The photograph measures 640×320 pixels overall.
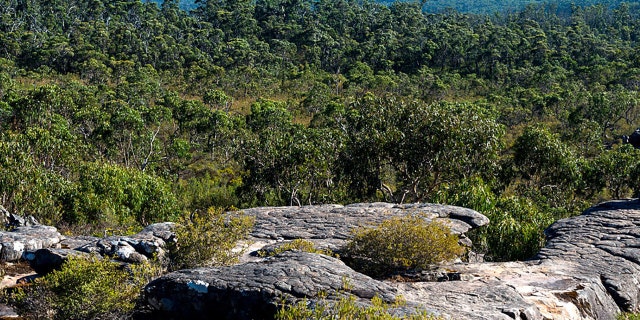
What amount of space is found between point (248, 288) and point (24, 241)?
6417 mm

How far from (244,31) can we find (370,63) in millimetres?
23393

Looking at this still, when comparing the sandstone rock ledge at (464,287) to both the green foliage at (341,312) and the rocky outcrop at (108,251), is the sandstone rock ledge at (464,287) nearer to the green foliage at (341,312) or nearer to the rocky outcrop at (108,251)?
the green foliage at (341,312)

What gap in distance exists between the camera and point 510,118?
55281 mm

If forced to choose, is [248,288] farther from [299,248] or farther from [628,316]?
[628,316]

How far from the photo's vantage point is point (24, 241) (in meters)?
12.2

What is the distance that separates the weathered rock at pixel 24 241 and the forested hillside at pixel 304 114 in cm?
457

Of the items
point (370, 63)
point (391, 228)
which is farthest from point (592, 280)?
point (370, 63)

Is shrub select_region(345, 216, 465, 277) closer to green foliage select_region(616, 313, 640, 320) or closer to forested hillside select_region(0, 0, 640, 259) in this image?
green foliage select_region(616, 313, 640, 320)

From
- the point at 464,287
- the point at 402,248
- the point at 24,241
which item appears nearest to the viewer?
the point at 464,287

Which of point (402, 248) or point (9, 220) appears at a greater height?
point (402, 248)

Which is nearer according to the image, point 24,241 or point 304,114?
point 24,241

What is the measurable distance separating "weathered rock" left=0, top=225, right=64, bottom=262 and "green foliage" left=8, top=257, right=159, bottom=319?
3094 mm

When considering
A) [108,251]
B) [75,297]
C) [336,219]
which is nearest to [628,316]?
[336,219]

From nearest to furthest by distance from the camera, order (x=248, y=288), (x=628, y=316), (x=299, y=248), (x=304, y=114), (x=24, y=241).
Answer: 1. (x=248, y=288)
2. (x=628, y=316)
3. (x=299, y=248)
4. (x=24, y=241)
5. (x=304, y=114)
